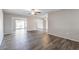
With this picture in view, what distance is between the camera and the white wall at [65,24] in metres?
1.89

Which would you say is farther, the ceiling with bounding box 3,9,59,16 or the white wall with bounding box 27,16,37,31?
the white wall with bounding box 27,16,37,31

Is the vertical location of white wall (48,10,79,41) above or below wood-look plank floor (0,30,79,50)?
above

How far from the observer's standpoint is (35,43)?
194 cm

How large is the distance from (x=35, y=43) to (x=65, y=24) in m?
0.74

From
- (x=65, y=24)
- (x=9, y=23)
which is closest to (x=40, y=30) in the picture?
(x=65, y=24)

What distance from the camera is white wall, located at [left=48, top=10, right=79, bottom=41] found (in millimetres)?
1886

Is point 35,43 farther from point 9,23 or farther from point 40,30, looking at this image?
point 9,23

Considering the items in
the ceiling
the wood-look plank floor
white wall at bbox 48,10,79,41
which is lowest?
the wood-look plank floor

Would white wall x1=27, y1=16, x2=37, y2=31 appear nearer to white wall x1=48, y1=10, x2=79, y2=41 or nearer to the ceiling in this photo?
the ceiling

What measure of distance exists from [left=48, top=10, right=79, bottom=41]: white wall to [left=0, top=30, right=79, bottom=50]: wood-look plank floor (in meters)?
0.11

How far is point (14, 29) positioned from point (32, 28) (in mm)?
395

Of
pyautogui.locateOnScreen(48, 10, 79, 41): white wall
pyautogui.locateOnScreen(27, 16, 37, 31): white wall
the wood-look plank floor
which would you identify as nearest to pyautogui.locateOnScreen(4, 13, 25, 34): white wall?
the wood-look plank floor
